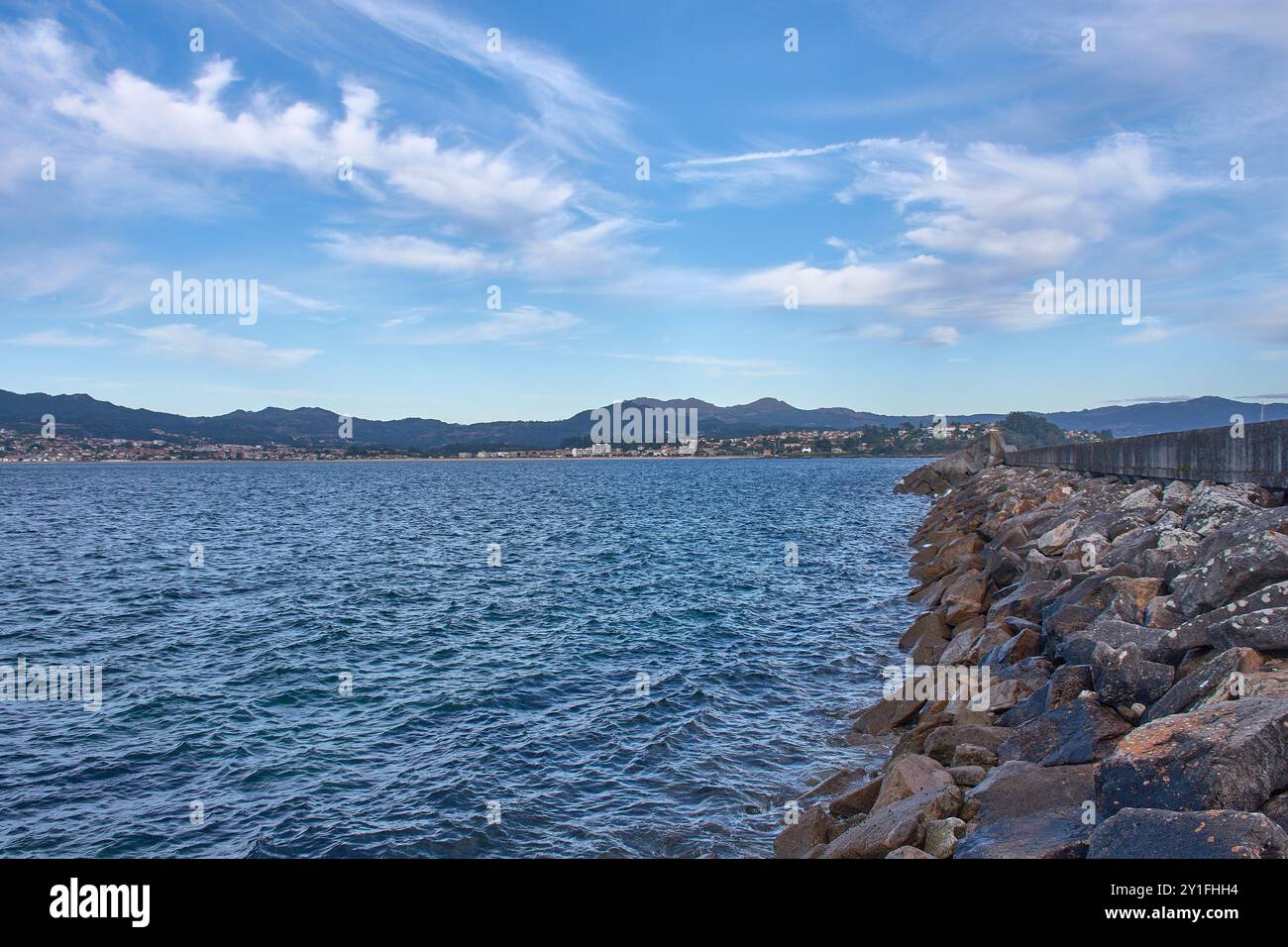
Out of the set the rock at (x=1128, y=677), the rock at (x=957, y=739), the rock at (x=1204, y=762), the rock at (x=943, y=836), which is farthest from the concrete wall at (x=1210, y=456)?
the rock at (x=943, y=836)

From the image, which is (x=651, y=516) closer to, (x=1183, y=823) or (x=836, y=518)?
(x=836, y=518)

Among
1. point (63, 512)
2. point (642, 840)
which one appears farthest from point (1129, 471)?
point (63, 512)

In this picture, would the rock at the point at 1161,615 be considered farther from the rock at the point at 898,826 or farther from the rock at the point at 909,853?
the rock at the point at 909,853

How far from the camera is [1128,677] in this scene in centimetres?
813

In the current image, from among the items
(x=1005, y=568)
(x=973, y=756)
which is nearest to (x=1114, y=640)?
(x=973, y=756)

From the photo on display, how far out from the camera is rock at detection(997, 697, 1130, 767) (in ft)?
25.4

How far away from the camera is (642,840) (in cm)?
1061

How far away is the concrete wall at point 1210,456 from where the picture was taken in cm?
1240

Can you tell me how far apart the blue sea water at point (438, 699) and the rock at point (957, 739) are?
243 cm

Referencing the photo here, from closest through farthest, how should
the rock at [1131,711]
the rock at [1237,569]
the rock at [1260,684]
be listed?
the rock at [1260,684] → the rock at [1131,711] → the rock at [1237,569]

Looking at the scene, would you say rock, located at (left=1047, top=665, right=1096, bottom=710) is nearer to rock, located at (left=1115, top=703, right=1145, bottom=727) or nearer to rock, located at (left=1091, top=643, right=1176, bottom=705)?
rock, located at (left=1091, top=643, right=1176, bottom=705)

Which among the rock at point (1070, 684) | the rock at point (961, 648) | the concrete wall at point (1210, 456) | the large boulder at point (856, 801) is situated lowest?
the large boulder at point (856, 801)

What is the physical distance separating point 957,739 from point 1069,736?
2.23 meters

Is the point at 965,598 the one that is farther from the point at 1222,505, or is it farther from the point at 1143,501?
the point at 1222,505
